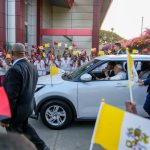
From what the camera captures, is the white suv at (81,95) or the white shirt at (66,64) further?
the white shirt at (66,64)

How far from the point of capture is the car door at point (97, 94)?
6.37 meters

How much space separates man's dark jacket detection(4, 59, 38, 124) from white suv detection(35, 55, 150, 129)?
2.09 meters

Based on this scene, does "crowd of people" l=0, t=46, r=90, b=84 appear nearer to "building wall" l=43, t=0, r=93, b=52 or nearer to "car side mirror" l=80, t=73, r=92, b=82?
"car side mirror" l=80, t=73, r=92, b=82

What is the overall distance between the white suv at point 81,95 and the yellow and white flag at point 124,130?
3858 millimetres

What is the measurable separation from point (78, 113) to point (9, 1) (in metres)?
10.6

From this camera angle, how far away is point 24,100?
13.9ft

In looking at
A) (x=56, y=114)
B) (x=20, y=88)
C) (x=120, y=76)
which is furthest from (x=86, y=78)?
(x=20, y=88)

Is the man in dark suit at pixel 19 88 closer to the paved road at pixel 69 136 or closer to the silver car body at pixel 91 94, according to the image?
the paved road at pixel 69 136

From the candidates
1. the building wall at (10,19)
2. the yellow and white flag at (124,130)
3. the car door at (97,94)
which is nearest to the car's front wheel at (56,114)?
the car door at (97,94)

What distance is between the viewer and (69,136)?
615 centimetres

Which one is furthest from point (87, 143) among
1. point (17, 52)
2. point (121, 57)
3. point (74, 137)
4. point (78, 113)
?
point (17, 52)

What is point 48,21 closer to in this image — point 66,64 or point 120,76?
point 66,64

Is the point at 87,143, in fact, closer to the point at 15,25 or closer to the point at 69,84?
the point at 69,84

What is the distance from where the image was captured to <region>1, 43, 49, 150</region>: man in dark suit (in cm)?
406
